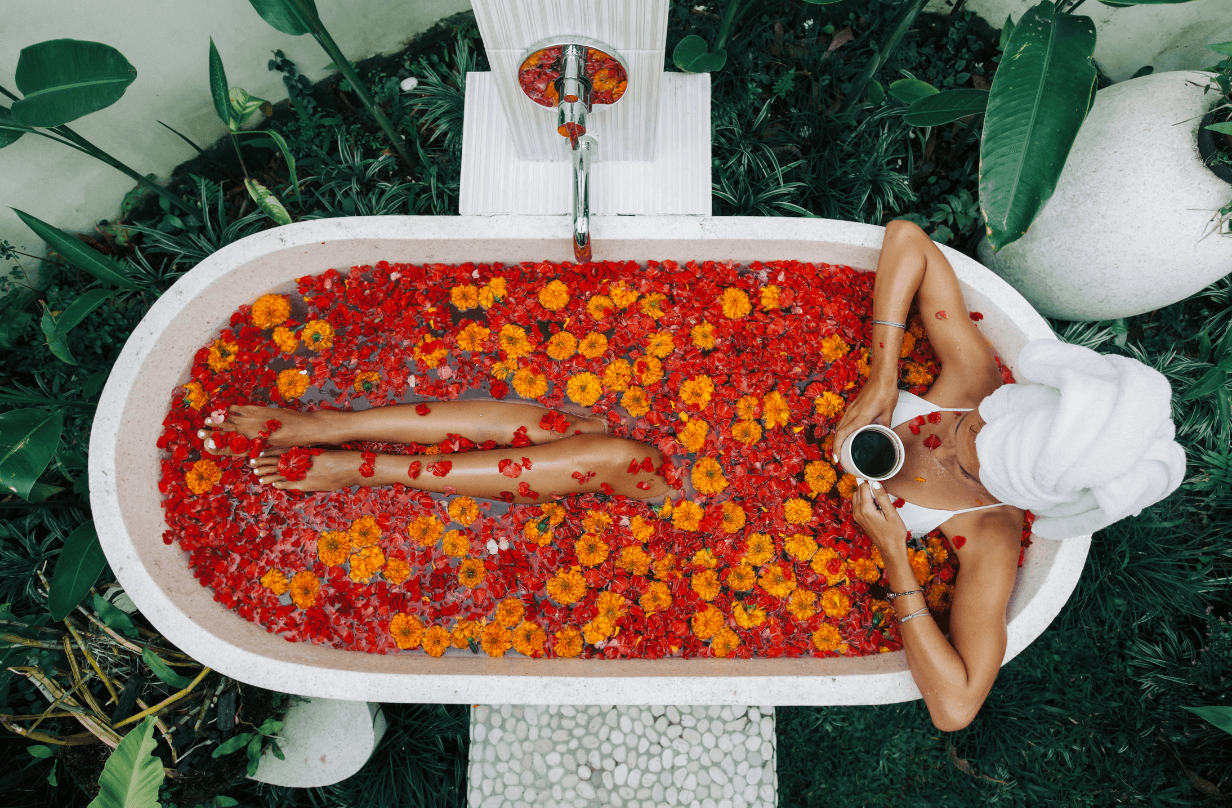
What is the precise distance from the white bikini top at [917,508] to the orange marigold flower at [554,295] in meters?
1.04

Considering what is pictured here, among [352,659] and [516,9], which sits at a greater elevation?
[516,9]

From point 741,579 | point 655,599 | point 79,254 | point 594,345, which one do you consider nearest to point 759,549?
point 741,579

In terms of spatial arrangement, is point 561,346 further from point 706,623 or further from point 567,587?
point 706,623

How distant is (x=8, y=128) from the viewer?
1420 mm

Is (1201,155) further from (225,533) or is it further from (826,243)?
(225,533)

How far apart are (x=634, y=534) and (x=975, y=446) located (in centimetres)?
94

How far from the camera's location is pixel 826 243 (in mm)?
1848

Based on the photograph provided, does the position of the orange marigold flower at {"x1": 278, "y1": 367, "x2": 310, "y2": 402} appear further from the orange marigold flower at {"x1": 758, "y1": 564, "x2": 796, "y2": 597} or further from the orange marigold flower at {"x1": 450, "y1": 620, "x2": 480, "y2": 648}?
the orange marigold flower at {"x1": 758, "y1": 564, "x2": 796, "y2": 597}

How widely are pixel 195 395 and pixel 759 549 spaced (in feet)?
5.90

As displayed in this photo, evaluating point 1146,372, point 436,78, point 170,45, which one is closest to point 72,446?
point 170,45

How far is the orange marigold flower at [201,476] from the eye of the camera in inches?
72.4

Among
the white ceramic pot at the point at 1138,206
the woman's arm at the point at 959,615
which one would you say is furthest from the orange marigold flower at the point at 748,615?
the white ceramic pot at the point at 1138,206

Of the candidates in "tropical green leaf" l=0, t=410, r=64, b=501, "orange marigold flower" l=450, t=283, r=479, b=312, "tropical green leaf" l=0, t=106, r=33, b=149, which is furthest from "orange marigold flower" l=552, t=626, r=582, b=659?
"tropical green leaf" l=0, t=106, r=33, b=149

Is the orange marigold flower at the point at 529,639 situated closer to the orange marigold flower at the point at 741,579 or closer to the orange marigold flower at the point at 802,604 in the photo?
the orange marigold flower at the point at 741,579
